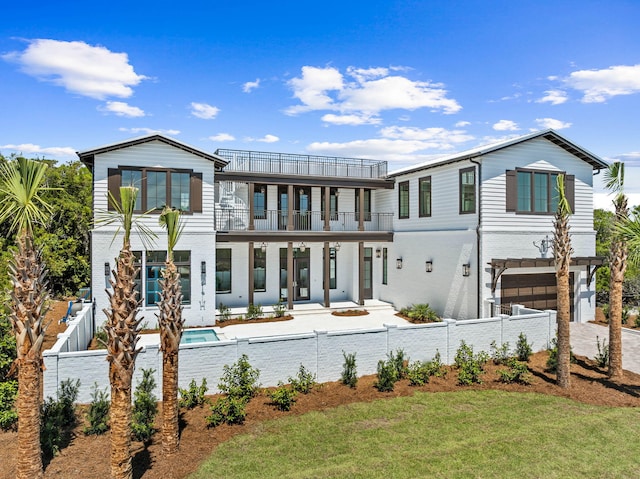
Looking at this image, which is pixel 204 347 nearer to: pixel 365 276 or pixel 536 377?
pixel 536 377

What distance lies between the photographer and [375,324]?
650 inches

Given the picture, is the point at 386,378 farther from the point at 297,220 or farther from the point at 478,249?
the point at 297,220

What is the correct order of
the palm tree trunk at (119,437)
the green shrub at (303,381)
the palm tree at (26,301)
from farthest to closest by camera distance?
the green shrub at (303,381) < the palm tree trunk at (119,437) < the palm tree at (26,301)

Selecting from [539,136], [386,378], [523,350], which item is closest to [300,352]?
[386,378]

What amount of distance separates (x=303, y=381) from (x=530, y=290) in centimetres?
1069

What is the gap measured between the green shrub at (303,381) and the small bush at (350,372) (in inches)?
29.0

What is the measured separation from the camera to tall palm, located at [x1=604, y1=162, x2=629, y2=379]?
10.8 meters

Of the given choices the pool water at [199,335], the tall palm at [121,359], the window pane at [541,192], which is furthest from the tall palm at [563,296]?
the pool water at [199,335]

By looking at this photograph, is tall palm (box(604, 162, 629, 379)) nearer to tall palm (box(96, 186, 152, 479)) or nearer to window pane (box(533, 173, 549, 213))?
window pane (box(533, 173, 549, 213))

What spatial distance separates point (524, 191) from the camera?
52.7 feet

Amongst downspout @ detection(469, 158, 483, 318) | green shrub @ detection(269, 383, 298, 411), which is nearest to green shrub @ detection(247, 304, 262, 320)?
downspout @ detection(469, 158, 483, 318)

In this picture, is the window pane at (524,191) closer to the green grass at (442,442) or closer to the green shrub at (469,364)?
the green shrub at (469,364)

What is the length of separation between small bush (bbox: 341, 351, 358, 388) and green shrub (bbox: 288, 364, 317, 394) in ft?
2.42

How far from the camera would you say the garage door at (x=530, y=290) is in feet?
51.8
